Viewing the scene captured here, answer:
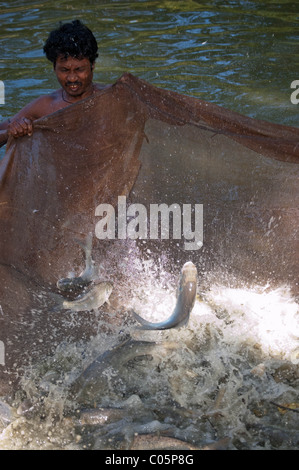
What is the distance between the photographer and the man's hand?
3.83 meters

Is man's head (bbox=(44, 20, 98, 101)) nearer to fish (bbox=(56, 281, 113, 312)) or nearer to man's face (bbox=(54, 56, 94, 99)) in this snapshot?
man's face (bbox=(54, 56, 94, 99))

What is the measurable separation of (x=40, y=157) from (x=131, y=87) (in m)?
0.80

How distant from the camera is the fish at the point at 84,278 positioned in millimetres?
3801

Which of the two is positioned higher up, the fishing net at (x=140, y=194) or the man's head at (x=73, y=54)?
the man's head at (x=73, y=54)

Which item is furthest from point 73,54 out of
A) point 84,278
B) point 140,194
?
point 84,278

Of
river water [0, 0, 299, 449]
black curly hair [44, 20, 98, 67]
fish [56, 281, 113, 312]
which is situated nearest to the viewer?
river water [0, 0, 299, 449]

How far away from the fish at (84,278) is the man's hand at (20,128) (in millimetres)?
→ 853

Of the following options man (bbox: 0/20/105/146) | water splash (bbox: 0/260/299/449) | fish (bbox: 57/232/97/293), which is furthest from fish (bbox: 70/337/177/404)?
man (bbox: 0/20/105/146)

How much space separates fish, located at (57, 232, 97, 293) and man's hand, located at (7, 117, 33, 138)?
2.80 feet

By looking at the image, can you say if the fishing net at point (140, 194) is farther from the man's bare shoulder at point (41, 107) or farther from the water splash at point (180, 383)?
the man's bare shoulder at point (41, 107)

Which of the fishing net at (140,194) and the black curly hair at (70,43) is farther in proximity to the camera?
the black curly hair at (70,43)

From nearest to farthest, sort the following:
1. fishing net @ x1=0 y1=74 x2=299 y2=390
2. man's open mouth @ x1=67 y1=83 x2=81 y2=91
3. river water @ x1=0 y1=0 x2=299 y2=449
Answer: river water @ x1=0 y1=0 x2=299 y2=449 → fishing net @ x1=0 y1=74 x2=299 y2=390 → man's open mouth @ x1=67 y1=83 x2=81 y2=91

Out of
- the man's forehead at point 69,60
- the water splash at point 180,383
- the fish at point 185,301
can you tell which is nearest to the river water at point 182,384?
the water splash at point 180,383

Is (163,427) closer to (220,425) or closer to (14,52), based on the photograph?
(220,425)
